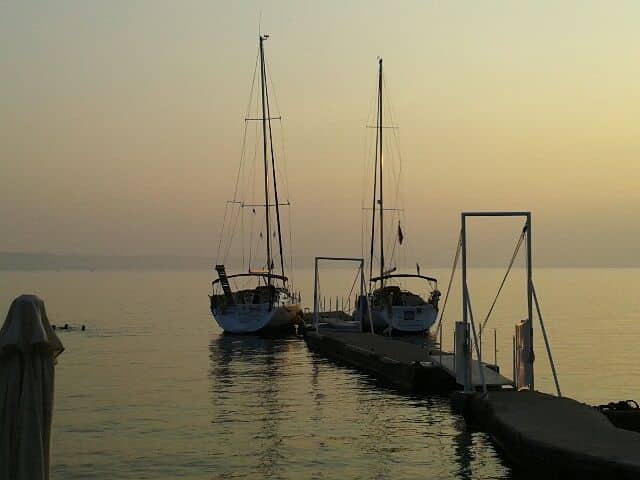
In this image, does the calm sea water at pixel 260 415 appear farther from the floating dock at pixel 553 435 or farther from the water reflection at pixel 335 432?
the floating dock at pixel 553 435

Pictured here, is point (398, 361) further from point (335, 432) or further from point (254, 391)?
point (335, 432)

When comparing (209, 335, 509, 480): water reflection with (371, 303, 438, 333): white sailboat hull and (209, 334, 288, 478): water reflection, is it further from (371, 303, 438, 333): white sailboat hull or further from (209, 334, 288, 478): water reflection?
(371, 303, 438, 333): white sailboat hull

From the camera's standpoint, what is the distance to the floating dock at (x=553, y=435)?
51.9 ft

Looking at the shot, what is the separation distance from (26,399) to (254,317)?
5683cm

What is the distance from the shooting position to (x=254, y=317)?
217 ft

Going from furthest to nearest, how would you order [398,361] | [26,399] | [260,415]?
[398,361]
[260,415]
[26,399]

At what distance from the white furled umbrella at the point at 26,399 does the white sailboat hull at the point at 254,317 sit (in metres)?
56.1

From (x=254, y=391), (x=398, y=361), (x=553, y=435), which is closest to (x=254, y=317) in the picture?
(x=254, y=391)

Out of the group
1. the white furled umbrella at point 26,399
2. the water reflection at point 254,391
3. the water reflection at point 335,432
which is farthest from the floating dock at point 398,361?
the white furled umbrella at point 26,399

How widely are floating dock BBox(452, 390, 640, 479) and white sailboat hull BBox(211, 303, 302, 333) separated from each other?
41.5m

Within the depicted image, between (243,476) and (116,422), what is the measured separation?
349 inches

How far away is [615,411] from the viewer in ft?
72.5

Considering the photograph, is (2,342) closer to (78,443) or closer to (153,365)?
(78,443)

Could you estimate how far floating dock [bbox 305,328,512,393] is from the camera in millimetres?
31688
